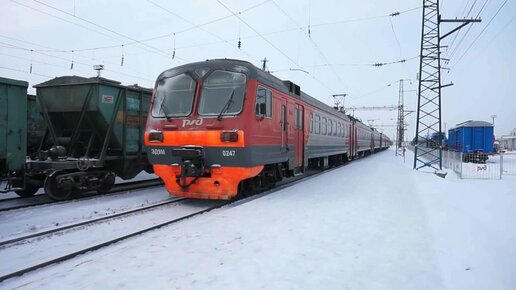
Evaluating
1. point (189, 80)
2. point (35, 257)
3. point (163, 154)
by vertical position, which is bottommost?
point (35, 257)

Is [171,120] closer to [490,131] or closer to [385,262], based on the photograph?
[385,262]

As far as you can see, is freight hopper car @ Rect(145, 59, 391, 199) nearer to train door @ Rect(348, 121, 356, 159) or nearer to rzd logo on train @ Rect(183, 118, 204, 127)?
rzd logo on train @ Rect(183, 118, 204, 127)

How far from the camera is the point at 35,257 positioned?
470 cm

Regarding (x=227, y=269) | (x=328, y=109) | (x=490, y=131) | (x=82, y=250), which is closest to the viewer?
(x=227, y=269)

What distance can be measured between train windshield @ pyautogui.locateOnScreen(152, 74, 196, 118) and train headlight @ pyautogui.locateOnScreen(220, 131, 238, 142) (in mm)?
1139

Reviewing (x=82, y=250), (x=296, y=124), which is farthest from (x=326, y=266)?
(x=296, y=124)

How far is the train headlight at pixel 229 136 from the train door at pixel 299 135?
378 cm

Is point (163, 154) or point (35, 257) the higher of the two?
point (163, 154)

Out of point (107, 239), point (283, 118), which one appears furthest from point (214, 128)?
point (107, 239)

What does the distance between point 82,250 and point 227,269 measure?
2148 millimetres

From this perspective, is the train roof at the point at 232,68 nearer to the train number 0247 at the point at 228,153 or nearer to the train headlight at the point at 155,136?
the train headlight at the point at 155,136

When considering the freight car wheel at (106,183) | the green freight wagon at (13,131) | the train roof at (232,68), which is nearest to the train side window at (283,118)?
the train roof at (232,68)

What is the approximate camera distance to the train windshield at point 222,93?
8.09 meters

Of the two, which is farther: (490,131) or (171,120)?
(490,131)
